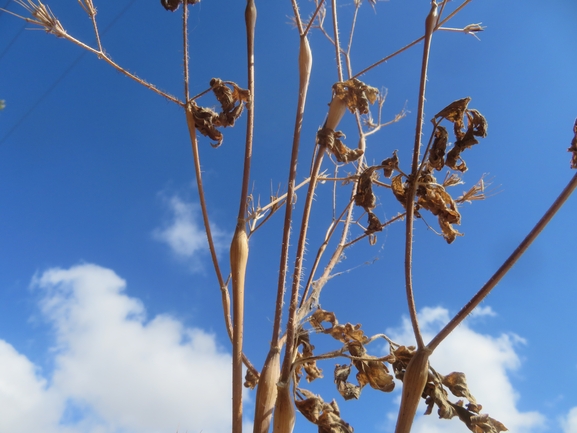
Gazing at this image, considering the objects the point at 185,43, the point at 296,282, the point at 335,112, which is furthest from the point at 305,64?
the point at 296,282

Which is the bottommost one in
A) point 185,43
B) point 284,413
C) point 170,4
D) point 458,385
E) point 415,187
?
point 284,413

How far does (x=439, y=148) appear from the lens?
76cm

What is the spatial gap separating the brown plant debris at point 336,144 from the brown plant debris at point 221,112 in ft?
0.65

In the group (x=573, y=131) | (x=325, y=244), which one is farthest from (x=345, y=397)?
(x=573, y=131)

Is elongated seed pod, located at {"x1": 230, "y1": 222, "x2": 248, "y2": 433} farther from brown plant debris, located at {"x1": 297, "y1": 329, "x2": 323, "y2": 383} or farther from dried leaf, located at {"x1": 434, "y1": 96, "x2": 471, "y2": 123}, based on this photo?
dried leaf, located at {"x1": 434, "y1": 96, "x2": 471, "y2": 123}

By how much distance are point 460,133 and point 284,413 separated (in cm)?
56

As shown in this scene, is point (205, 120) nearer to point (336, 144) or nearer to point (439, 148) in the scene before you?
point (336, 144)

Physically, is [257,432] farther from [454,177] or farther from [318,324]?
[454,177]

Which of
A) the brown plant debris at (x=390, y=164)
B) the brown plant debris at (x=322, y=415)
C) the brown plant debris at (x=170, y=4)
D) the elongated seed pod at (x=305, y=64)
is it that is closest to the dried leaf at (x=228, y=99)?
A: the elongated seed pod at (x=305, y=64)

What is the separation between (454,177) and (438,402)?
415 mm

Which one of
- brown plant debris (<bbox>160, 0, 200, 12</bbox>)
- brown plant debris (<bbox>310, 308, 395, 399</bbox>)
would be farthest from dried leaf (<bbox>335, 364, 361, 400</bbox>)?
brown plant debris (<bbox>160, 0, 200, 12</bbox>)

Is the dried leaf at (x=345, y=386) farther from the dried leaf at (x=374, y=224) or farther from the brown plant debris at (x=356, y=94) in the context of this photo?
the brown plant debris at (x=356, y=94)

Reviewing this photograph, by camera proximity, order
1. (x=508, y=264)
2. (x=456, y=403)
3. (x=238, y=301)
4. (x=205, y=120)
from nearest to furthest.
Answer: (x=508, y=264) < (x=456, y=403) < (x=238, y=301) < (x=205, y=120)

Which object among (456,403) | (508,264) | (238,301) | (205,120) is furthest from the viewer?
(205,120)
